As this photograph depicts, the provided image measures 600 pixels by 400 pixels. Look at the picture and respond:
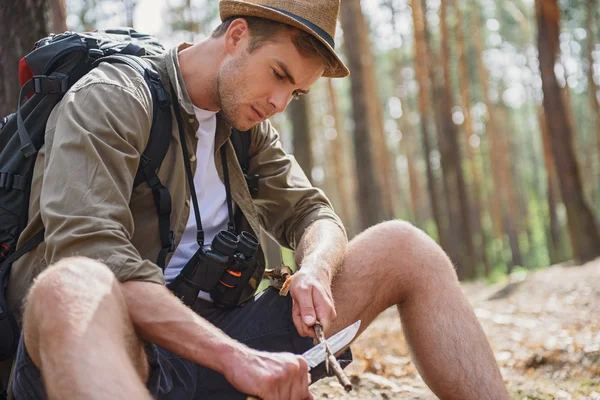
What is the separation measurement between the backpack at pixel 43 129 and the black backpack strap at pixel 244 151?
440 millimetres

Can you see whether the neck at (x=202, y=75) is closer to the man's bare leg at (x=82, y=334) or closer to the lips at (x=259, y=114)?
the lips at (x=259, y=114)

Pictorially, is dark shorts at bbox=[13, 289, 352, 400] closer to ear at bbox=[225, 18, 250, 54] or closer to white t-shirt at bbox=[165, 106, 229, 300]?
white t-shirt at bbox=[165, 106, 229, 300]

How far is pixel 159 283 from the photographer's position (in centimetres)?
211

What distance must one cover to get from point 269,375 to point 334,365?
10.7 inches

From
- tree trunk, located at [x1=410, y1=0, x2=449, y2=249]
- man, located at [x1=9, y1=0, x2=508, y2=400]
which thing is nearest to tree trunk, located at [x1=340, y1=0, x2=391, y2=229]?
tree trunk, located at [x1=410, y1=0, x2=449, y2=249]

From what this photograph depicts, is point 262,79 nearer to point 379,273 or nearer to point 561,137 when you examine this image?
point 379,273

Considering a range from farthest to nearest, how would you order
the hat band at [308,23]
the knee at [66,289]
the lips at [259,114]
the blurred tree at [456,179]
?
the blurred tree at [456,179] → the lips at [259,114] → the hat band at [308,23] → the knee at [66,289]

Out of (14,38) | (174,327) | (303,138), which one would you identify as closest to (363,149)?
(303,138)

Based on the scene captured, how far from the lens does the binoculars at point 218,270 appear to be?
102 inches

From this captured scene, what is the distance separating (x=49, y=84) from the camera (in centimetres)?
247

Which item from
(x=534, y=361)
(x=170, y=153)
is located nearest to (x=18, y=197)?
(x=170, y=153)

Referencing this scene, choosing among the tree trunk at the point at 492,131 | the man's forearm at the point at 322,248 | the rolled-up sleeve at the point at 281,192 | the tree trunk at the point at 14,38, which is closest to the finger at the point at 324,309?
the man's forearm at the point at 322,248

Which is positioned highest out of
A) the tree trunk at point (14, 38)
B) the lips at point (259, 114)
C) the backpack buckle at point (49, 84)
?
the tree trunk at point (14, 38)

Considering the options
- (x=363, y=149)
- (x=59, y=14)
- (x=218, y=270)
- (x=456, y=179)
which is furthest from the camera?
(x=456, y=179)
